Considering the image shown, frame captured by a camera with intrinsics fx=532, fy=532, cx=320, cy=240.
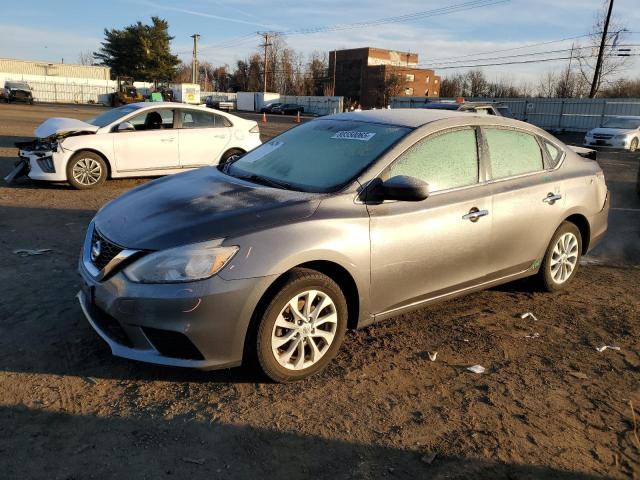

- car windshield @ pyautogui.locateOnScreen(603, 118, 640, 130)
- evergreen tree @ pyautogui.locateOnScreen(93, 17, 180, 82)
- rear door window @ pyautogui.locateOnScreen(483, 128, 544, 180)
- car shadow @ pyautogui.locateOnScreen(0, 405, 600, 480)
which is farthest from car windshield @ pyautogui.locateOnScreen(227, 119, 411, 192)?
evergreen tree @ pyautogui.locateOnScreen(93, 17, 180, 82)

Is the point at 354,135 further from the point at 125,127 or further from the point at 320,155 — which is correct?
the point at 125,127

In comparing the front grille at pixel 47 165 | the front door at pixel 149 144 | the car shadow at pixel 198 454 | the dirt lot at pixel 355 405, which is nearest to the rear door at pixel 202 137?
the front door at pixel 149 144

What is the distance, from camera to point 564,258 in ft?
17.0

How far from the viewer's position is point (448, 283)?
4.09 metres

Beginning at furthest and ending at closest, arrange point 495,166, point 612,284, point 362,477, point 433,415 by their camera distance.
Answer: point 612,284 → point 495,166 → point 433,415 → point 362,477

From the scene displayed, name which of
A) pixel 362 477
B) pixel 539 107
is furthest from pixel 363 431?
pixel 539 107

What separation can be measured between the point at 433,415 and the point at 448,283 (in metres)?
1.23

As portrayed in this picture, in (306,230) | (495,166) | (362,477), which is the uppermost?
(495,166)

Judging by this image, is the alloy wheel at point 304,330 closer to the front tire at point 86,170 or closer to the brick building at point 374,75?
the front tire at point 86,170

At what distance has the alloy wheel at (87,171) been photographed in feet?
30.6

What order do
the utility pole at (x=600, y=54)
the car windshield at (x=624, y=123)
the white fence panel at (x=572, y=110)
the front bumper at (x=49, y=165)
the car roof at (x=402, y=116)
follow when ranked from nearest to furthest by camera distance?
the car roof at (x=402, y=116) < the front bumper at (x=49, y=165) < the car windshield at (x=624, y=123) < the white fence panel at (x=572, y=110) < the utility pole at (x=600, y=54)

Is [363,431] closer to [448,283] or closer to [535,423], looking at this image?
[535,423]

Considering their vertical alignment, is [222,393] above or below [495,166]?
below

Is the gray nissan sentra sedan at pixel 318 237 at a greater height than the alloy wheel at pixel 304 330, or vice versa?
the gray nissan sentra sedan at pixel 318 237
